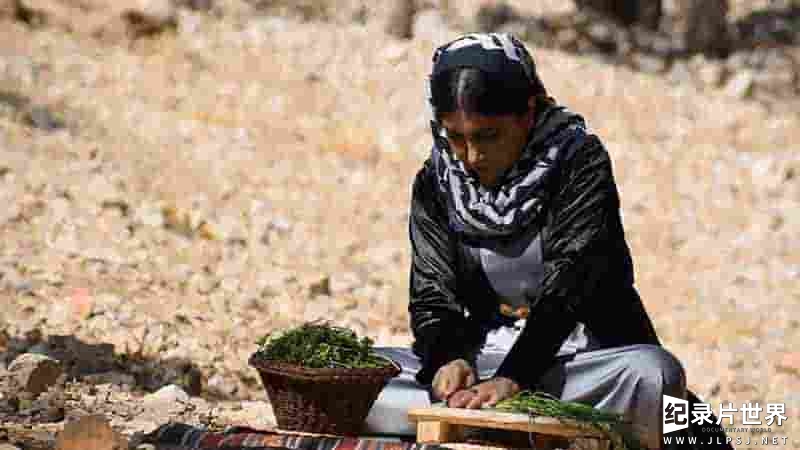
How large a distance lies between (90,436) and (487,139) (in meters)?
1.19

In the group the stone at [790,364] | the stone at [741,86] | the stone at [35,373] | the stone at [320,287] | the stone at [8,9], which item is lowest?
the stone at [790,364]

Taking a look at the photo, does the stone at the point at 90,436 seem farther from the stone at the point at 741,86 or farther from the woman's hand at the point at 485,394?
the stone at the point at 741,86

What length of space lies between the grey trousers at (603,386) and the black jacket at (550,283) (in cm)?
7

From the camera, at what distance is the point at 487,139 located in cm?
386

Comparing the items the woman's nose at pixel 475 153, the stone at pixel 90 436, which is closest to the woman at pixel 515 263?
the woman's nose at pixel 475 153

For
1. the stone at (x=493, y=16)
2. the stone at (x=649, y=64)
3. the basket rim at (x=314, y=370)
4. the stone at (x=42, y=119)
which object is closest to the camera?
the basket rim at (x=314, y=370)

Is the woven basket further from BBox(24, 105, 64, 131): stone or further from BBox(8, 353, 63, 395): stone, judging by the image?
BBox(24, 105, 64, 131): stone

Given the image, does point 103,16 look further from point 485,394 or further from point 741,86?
point 485,394

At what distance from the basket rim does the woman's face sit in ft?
1.86

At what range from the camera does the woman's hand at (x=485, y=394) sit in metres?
3.72

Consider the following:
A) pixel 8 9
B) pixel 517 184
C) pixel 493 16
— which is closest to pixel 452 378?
pixel 517 184

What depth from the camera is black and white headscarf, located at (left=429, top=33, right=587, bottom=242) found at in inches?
152

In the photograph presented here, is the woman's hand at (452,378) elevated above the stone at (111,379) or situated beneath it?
elevated above

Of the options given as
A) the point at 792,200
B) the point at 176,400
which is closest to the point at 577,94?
the point at 792,200
